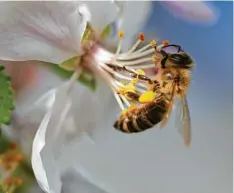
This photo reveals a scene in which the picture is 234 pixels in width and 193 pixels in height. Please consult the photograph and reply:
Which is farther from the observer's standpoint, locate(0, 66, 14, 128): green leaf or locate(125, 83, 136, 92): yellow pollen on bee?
locate(125, 83, 136, 92): yellow pollen on bee

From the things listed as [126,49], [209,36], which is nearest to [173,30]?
[209,36]

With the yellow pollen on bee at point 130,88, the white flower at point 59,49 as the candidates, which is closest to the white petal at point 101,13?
the white flower at point 59,49

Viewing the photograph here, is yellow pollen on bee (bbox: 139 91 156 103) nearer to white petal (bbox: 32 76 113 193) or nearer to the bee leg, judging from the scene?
the bee leg

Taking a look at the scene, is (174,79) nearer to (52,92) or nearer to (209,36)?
(52,92)

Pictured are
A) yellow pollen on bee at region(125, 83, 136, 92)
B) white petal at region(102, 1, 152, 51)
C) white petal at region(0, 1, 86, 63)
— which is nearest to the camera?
white petal at region(0, 1, 86, 63)

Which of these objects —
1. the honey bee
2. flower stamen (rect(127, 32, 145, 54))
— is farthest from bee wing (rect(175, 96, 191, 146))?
flower stamen (rect(127, 32, 145, 54))

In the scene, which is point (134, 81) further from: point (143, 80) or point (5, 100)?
point (5, 100)
